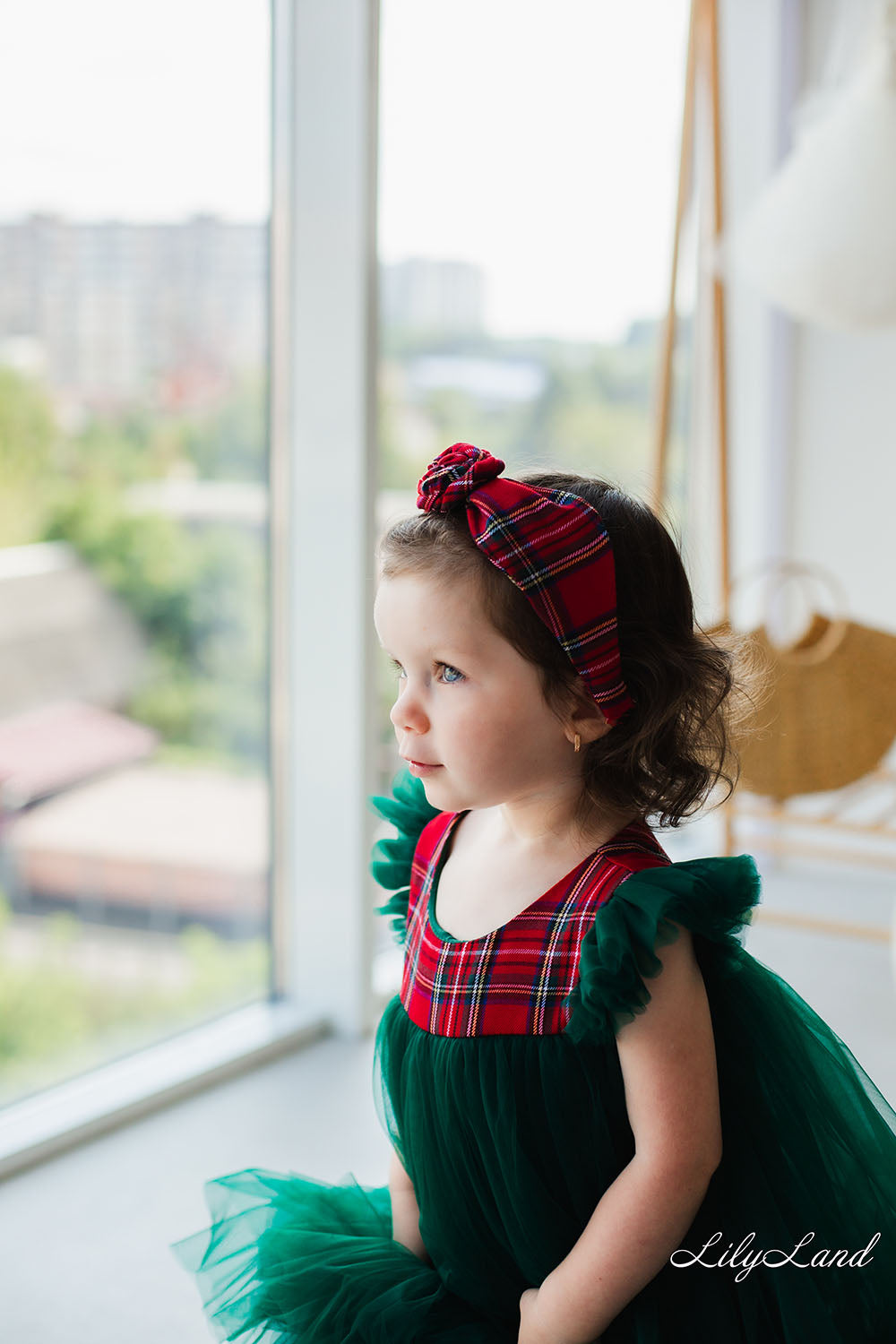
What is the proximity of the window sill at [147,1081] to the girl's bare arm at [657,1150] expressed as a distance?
0.86 m

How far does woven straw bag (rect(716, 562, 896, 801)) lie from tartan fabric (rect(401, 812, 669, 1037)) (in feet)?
4.07

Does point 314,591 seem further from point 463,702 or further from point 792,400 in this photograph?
point 792,400

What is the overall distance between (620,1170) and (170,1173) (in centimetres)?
77

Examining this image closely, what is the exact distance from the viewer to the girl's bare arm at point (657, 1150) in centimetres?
87

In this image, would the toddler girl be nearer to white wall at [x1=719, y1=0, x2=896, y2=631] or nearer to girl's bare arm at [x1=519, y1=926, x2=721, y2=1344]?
girl's bare arm at [x1=519, y1=926, x2=721, y2=1344]

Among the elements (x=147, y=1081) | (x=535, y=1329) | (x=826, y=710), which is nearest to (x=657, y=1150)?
(x=535, y=1329)

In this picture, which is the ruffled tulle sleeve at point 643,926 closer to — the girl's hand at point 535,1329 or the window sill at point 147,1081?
the girl's hand at point 535,1329

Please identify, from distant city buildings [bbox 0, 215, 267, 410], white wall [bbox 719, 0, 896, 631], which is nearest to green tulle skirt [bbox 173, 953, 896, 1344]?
distant city buildings [bbox 0, 215, 267, 410]

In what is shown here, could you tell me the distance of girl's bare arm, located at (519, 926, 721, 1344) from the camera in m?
0.87

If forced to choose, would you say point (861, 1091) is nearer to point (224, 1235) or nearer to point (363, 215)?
point (224, 1235)

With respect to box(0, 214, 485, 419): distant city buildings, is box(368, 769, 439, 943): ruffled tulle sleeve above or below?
below

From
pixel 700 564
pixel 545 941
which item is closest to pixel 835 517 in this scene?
pixel 700 564

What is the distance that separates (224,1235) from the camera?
3.50 ft

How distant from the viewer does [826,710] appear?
2162 mm
